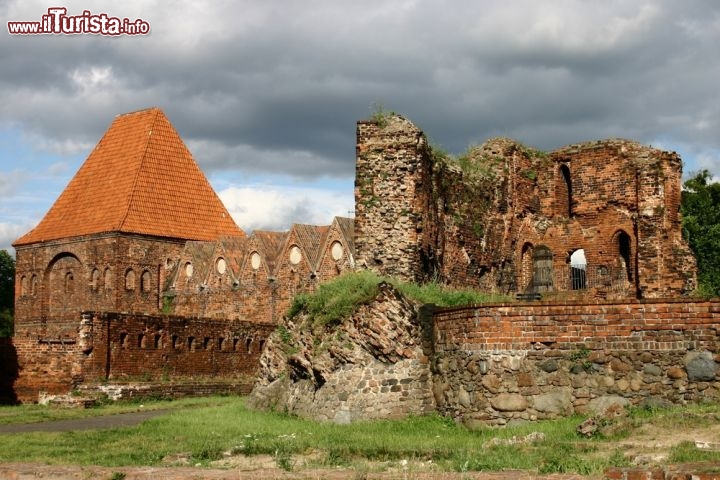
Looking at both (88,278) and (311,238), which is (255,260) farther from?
(88,278)

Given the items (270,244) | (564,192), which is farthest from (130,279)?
(564,192)

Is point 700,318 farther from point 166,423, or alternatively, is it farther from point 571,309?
point 166,423

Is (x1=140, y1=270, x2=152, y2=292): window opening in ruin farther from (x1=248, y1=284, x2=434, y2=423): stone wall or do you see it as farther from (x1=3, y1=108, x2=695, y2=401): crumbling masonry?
(x1=248, y1=284, x2=434, y2=423): stone wall

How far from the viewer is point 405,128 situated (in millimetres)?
18953

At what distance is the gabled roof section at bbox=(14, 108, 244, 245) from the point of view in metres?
42.4

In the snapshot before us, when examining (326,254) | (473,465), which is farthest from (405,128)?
(326,254)

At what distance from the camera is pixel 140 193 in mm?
42938

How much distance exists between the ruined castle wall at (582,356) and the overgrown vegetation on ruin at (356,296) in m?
2.30

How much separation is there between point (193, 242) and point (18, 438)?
28541 millimetres

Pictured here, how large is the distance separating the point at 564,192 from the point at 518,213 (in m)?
1.51

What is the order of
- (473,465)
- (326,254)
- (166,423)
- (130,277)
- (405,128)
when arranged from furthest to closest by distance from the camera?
(130,277) → (326,254) → (405,128) → (166,423) → (473,465)

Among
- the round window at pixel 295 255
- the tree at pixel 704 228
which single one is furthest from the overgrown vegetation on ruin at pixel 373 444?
the tree at pixel 704 228

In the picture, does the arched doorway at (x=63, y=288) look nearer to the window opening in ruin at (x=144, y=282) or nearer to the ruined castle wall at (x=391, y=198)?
the window opening in ruin at (x=144, y=282)

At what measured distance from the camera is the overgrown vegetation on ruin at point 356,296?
16.1 m
